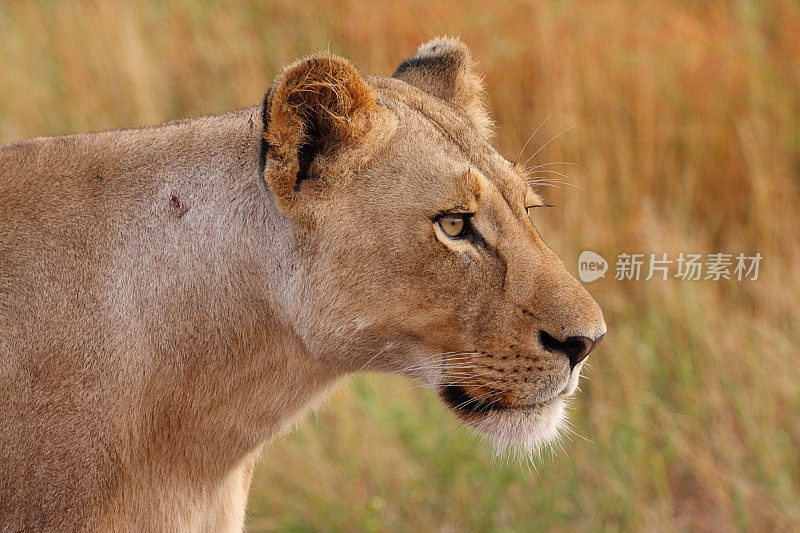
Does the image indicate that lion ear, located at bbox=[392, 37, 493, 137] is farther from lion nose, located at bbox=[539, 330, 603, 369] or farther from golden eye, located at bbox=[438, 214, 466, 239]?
lion nose, located at bbox=[539, 330, 603, 369]

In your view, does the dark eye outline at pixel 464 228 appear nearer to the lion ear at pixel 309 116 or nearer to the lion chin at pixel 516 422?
the lion ear at pixel 309 116

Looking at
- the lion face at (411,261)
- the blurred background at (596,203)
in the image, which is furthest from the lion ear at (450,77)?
the blurred background at (596,203)

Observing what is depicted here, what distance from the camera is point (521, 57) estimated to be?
23.1 feet

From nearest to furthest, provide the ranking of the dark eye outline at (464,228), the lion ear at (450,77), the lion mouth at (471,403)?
the dark eye outline at (464,228)
the lion mouth at (471,403)
the lion ear at (450,77)

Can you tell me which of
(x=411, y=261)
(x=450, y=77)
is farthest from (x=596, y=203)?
(x=411, y=261)

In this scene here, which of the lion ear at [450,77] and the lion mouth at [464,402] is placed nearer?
the lion mouth at [464,402]

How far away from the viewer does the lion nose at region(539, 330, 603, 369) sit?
8.95 feet

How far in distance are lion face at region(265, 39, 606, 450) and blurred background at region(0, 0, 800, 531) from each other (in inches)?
52.7

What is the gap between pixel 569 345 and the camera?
2746 millimetres

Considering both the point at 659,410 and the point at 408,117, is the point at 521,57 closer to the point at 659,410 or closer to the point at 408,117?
the point at 659,410

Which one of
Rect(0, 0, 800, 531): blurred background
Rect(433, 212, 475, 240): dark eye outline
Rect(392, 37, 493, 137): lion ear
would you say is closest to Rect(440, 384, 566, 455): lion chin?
Rect(433, 212, 475, 240): dark eye outline

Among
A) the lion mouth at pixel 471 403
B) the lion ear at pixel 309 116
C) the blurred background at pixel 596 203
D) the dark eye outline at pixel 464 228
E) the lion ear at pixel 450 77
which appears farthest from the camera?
the blurred background at pixel 596 203

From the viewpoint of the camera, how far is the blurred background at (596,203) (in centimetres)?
499

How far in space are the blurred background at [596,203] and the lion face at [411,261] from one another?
52.7 inches
